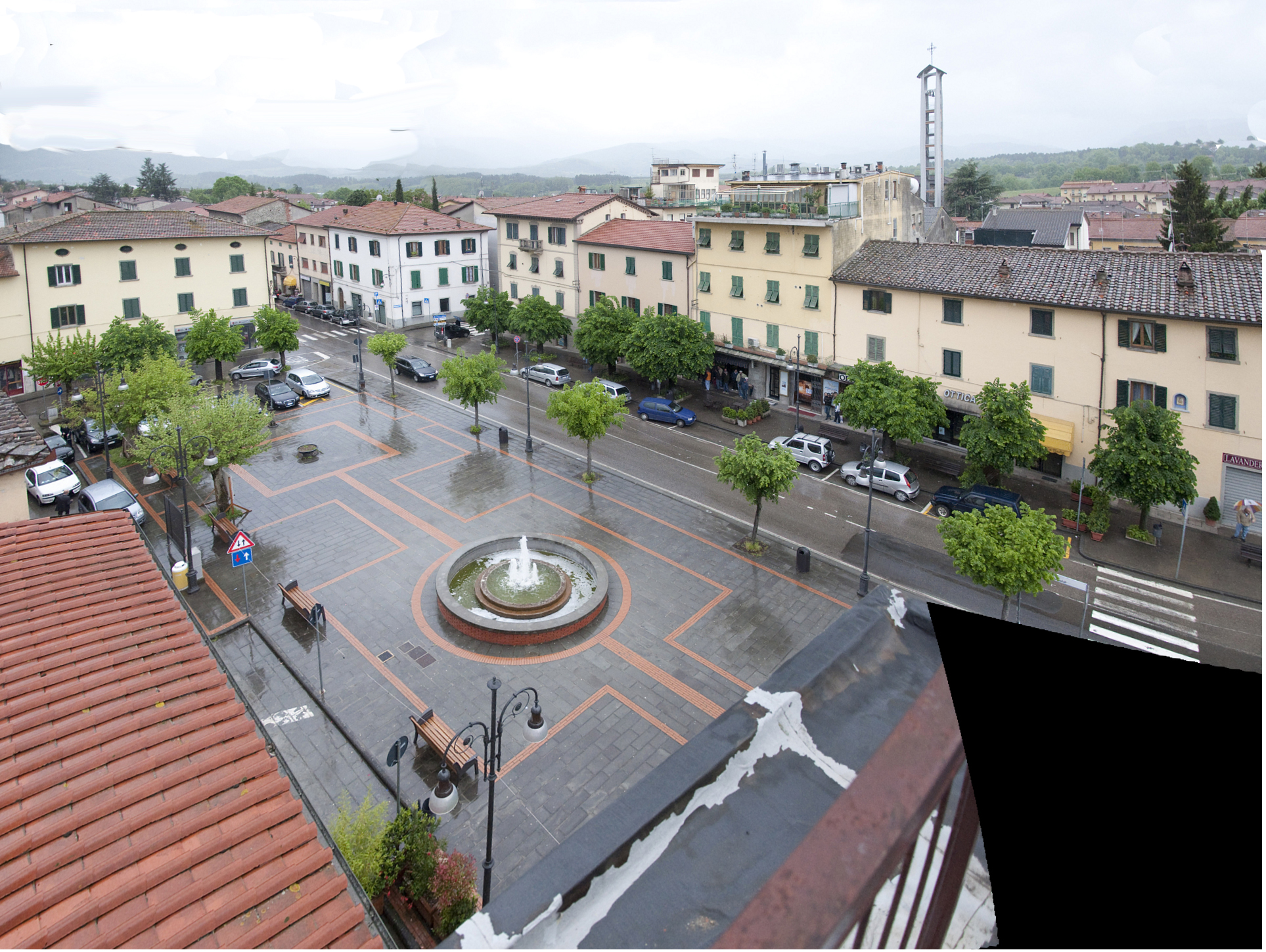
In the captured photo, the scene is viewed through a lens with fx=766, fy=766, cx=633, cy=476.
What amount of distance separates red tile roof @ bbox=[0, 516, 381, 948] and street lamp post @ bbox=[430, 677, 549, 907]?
360 cm

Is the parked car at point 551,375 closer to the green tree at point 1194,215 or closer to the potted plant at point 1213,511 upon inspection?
the potted plant at point 1213,511

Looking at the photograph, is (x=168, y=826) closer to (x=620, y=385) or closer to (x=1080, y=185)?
(x=620, y=385)

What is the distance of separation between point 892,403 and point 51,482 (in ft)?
104

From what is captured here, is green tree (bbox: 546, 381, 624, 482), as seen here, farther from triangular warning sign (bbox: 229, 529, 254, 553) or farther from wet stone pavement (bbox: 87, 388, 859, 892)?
triangular warning sign (bbox: 229, 529, 254, 553)

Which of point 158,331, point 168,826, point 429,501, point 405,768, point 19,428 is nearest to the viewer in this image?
point 168,826

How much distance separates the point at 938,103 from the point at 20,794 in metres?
65.0

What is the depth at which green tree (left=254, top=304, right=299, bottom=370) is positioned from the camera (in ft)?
145

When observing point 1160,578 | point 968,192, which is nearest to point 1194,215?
point 1160,578

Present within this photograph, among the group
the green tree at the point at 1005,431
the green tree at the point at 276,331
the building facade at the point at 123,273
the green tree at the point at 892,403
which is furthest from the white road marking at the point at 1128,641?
the building facade at the point at 123,273

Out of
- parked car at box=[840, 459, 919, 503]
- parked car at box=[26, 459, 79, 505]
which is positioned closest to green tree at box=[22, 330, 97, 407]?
parked car at box=[26, 459, 79, 505]

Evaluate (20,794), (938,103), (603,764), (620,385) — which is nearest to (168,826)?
(20,794)

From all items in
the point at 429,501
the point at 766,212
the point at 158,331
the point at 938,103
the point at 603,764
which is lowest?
the point at 603,764

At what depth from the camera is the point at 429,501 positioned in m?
28.7

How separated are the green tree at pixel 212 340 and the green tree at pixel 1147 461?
41387mm
